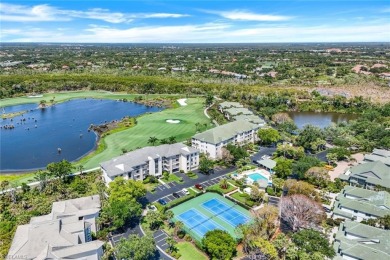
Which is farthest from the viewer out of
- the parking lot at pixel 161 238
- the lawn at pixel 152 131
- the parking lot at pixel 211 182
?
the lawn at pixel 152 131

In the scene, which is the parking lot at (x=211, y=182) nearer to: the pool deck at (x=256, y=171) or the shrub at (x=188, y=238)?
the pool deck at (x=256, y=171)

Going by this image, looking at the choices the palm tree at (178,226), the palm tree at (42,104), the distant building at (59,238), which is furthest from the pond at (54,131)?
the palm tree at (178,226)

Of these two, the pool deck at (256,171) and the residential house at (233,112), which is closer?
the pool deck at (256,171)

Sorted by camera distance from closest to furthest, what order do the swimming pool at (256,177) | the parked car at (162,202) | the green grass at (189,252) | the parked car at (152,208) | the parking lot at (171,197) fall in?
the green grass at (189,252) < the parked car at (152,208) < the parked car at (162,202) < the parking lot at (171,197) < the swimming pool at (256,177)

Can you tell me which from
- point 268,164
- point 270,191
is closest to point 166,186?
point 270,191

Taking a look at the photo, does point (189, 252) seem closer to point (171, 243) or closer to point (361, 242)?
point (171, 243)

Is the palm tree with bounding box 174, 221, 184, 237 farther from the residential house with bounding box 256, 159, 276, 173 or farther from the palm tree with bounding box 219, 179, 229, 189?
the residential house with bounding box 256, 159, 276, 173

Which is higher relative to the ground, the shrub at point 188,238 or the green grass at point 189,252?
the shrub at point 188,238
